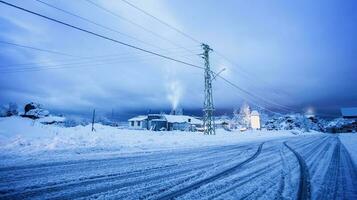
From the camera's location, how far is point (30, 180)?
456 centimetres

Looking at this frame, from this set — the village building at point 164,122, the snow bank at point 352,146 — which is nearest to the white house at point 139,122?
the village building at point 164,122

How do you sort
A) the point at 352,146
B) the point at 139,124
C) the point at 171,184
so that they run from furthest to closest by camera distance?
the point at 139,124, the point at 352,146, the point at 171,184

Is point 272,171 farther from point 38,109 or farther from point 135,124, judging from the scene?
point 135,124

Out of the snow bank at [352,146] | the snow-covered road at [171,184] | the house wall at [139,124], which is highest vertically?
the house wall at [139,124]

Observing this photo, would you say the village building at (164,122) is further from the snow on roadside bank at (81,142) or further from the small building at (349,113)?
the small building at (349,113)

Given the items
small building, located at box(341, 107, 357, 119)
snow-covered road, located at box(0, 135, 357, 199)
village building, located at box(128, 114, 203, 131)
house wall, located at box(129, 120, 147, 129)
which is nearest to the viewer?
snow-covered road, located at box(0, 135, 357, 199)

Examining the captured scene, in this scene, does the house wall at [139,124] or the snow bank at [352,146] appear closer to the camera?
the snow bank at [352,146]

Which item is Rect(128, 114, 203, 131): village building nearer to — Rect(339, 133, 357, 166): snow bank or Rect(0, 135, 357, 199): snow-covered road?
Rect(339, 133, 357, 166): snow bank

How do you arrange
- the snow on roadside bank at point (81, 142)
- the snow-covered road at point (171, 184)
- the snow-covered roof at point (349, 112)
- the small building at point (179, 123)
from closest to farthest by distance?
the snow-covered road at point (171, 184)
the snow on roadside bank at point (81, 142)
the small building at point (179, 123)
the snow-covered roof at point (349, 112)

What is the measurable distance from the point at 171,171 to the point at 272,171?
9.35 feet

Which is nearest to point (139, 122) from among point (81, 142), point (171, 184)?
point (81, 142)

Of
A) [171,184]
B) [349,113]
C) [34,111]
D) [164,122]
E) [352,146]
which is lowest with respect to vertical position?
[352,146]

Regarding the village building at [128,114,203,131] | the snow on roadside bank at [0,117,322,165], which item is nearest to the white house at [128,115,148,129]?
the village building at [128,114,203,131]

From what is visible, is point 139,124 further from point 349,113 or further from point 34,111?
point 349,113
